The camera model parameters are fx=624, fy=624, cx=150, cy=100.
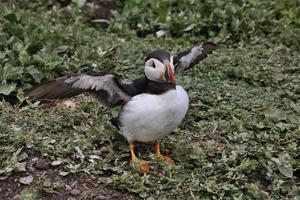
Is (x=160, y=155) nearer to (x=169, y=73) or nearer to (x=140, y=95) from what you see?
(x=140, y=95)

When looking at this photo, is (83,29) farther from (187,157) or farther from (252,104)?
(187,157)

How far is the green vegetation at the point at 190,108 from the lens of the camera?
4199mm

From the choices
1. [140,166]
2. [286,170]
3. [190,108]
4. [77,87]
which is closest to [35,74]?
[190,108]

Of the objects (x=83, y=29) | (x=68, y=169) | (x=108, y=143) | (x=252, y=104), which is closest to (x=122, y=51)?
(x=83, y=29)

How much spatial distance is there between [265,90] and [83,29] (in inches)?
95.9

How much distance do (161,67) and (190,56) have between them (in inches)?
41.9

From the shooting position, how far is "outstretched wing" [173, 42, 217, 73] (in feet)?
16.1

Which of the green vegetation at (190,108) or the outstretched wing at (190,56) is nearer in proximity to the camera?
the green vegetation at (190,108)

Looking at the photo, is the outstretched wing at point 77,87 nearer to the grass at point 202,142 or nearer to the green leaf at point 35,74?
the grass at point 202,142

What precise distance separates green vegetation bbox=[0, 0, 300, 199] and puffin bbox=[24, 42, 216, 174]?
223 mm

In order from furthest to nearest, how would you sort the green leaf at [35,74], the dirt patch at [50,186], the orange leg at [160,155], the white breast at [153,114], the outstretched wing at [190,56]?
the green leaf at [35,74], the outstretched wing at [190,56], the orange leg at [160,155], the white breast at [153,114], the dirt patch at [50,186]

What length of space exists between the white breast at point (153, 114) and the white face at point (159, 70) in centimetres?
11

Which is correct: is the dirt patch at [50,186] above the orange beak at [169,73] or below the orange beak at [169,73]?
below

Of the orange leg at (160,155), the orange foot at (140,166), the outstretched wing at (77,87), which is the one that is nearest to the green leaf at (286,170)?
the orange leg at (160,155)
